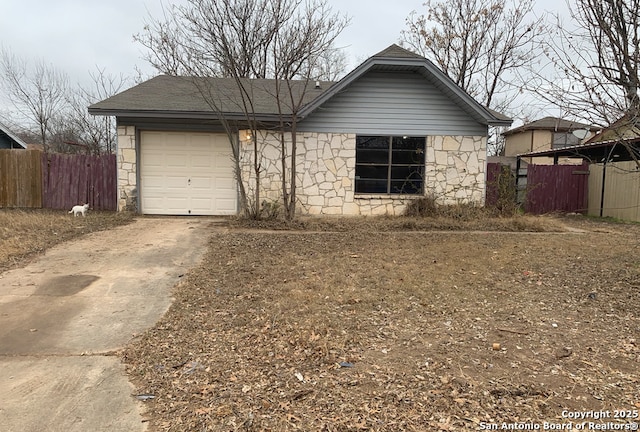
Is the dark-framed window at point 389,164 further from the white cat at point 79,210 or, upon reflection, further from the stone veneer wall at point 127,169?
the white cat at point 79,210

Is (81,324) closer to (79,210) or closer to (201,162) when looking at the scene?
(201,162)

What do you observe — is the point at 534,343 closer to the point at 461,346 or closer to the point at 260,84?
the point at 461,346

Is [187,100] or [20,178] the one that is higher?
[187,100]

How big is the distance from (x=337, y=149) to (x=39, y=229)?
24.1 ft

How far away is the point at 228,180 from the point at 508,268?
7.88 metres

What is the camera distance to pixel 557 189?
50.9 feet

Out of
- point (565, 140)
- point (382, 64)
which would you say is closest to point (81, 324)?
point (565, 140)

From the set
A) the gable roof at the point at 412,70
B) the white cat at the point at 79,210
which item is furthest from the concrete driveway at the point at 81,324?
the gable roof at the point at 412,70

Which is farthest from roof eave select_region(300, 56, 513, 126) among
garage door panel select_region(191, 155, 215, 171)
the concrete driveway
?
the concrete driveway

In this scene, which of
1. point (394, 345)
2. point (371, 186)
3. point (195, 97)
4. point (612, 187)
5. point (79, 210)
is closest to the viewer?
point (394, 345)

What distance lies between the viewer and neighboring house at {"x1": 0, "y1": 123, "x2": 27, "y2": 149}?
20.1 meters

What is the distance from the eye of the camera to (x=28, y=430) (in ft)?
8.29

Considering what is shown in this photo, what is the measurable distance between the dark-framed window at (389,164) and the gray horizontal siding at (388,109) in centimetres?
29

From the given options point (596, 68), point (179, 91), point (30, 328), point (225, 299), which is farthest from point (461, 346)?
point (179, 91)
